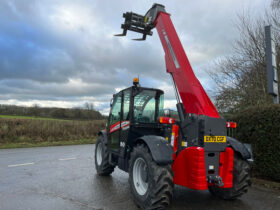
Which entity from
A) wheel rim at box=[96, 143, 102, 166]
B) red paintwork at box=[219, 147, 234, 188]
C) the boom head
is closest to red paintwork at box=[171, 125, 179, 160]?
red paintwork at box=[219, 147, 234, 188]

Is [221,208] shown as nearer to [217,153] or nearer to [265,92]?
→ [217,153]

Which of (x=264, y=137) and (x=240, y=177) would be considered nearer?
(x=240, y=177)

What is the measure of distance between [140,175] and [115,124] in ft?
6.58

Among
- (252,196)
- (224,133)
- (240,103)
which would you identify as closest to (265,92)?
(240,103)

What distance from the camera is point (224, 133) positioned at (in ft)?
13.9

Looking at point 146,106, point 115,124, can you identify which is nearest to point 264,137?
point 146,106

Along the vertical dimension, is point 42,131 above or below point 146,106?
below

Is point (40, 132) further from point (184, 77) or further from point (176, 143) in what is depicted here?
point (184, 77)

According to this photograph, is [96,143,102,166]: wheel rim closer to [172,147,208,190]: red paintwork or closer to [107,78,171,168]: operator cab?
[107,78,171,168]: operator cab

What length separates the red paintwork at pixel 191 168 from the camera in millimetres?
3848

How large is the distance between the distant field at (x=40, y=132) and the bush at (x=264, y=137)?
13.9 meters

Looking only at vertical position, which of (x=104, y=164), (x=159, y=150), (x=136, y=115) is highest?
(x=136, y=115)

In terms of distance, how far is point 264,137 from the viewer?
616 centimetres

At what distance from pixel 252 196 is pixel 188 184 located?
2.07 metres
